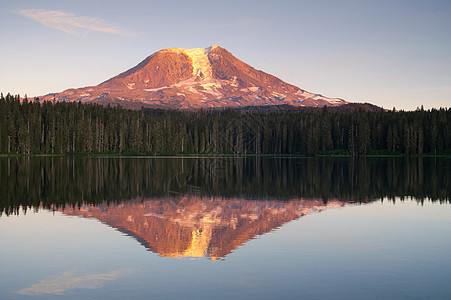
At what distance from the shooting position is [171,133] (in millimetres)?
189875

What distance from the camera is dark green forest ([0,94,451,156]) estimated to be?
15138 centimetres

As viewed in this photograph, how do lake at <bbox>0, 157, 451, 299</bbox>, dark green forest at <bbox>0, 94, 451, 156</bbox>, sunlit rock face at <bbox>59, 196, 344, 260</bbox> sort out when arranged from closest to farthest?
lake at <bbox>0, 157, 451, 299</bbox> → sunlit rock face at <bbox>59, 196, 344, 260</bbox> → dark green forest at <bbox>0, 94, 451, 156</bbox>

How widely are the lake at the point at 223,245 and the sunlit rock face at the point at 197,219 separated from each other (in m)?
0.07

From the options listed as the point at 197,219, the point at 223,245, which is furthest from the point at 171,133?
the point at 223,245

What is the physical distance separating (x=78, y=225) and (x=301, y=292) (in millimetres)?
15725

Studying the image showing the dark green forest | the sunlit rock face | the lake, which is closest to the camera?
the lake

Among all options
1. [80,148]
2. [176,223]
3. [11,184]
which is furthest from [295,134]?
[176,223]

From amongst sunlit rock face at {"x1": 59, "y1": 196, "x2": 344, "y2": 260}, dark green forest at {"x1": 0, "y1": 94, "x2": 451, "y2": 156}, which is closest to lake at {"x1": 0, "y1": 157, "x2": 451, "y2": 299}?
sunlit rock face at {"x1": 59, "y1": 196, "x2": 344, "y2": 260}

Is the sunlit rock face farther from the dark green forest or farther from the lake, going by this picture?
the dark green forest

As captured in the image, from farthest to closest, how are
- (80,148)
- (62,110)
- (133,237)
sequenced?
(62,110)
(80,148)
(133,237)

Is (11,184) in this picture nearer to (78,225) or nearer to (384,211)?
(78,225)

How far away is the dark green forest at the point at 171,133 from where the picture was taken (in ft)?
497

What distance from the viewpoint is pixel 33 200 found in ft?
117

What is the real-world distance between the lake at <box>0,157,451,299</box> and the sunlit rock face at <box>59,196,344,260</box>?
69 mm
